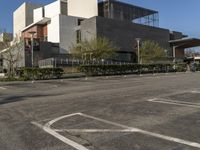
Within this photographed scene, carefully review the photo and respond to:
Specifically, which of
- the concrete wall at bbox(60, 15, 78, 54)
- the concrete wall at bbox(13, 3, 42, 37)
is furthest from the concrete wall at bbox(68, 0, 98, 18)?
the concrete wall at bbox(13, 3, 42, 37)

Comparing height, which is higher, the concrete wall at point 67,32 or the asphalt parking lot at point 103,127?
the concrete wall at point 67,32

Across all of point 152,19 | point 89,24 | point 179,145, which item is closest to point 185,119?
point 179,145

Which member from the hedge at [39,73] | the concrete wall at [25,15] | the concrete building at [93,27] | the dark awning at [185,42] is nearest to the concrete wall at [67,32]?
the concrete building at [93,27]

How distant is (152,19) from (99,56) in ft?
95.7

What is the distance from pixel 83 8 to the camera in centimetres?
7156

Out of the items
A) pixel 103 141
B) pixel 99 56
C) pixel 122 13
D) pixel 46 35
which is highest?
pixel 122 13

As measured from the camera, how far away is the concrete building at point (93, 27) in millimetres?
62744

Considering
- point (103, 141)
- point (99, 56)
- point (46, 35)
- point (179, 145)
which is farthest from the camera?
point (46, 35)

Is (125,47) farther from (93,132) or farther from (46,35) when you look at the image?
(93,132)

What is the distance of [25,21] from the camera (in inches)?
3487

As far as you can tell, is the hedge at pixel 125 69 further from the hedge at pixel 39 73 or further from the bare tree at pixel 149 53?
the bare tree at pixel 149 53

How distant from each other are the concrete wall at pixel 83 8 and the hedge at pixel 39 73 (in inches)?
1469

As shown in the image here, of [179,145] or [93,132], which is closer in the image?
[179,145]

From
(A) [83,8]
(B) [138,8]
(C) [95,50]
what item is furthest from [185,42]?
(C) [95,50]
